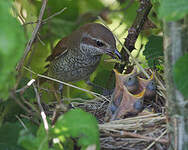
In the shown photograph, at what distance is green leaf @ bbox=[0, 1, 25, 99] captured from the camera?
4.83ft

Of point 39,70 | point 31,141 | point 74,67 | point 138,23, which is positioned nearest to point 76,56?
point 74,67

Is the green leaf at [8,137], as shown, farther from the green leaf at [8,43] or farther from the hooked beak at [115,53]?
the hooked beak at [115,53]

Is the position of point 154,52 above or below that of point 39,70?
below

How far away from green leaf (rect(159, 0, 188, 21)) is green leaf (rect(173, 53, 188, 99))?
0.25 m

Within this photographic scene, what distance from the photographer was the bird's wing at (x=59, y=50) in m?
4.09

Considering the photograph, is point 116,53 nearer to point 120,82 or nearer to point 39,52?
point 120,82

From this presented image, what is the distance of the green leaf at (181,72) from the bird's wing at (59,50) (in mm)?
2486

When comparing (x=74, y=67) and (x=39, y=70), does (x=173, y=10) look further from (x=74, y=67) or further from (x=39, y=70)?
(x=39, y=70)

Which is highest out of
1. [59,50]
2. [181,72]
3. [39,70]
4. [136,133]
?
[59,50]

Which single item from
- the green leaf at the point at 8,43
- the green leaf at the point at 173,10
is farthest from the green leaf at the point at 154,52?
the green leaf at the point at 8,43

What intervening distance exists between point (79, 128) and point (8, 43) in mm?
557

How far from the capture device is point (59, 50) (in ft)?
13.4

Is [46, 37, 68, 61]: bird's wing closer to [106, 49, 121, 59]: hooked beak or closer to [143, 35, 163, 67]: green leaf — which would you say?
[106, 49, 121, 59]: hooked beak

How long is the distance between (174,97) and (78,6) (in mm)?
2521
